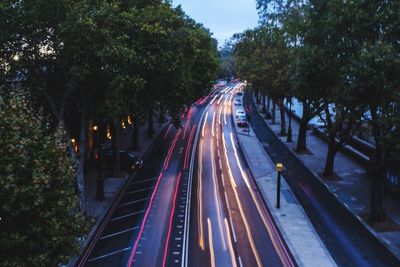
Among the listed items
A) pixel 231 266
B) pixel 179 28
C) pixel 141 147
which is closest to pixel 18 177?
pixel 231 266

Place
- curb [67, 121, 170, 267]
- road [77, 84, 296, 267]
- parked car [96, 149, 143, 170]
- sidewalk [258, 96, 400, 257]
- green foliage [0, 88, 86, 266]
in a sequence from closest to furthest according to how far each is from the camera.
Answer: green foliage [0, 88, 86, 266], curb [67, 121, 170, 267], road [77, 84, 296, 267], sidewalk [258, 96, 400, 257], parked car [96, 149, 143, 170]

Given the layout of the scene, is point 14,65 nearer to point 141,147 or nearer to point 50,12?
point 50,12

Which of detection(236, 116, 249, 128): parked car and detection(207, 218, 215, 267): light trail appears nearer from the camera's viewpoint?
detection(207, 218, 215, 267): light trail

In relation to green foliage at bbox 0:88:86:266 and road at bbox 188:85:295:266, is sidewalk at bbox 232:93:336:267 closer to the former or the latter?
road at bbox 188:85:295:266

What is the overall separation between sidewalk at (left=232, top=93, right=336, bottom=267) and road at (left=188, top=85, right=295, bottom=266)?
0.51 metres

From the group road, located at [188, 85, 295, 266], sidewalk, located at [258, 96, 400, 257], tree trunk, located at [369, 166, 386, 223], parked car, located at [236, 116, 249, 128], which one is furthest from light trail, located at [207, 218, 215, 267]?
parked car, located at [236, 116, 249, 128]

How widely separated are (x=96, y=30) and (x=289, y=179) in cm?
2032

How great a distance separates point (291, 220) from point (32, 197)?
18133 millimetres

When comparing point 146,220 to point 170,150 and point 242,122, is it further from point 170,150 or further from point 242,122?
point 242,122

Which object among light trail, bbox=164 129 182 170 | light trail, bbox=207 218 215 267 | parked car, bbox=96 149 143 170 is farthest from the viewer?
light trail, bbox=164 129 182 170

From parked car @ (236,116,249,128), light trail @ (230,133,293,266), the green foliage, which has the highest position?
the green foliage

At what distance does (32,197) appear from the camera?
1310 cm

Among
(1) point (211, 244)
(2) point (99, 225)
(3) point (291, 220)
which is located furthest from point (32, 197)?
(3) point (291, 220)

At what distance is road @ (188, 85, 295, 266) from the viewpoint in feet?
73.8
